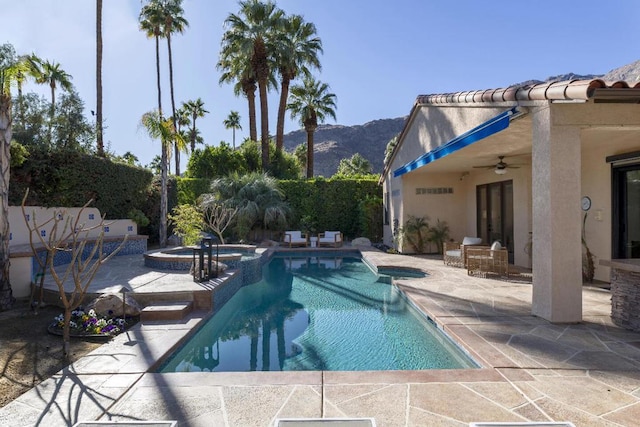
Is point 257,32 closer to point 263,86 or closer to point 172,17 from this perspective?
point 263,86

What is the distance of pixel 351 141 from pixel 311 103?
65.4 metres

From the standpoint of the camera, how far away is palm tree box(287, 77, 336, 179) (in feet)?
90.9

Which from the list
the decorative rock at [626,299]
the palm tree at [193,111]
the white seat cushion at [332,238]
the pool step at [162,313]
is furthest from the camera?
the palm tree at [193,111]

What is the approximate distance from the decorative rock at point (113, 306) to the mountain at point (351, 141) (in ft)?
246

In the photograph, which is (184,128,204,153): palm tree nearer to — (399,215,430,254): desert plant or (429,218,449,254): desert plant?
(399,215,430,254): desert plant

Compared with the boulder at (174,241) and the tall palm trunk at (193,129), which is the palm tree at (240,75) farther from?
the tall palm trunk at (193,129)

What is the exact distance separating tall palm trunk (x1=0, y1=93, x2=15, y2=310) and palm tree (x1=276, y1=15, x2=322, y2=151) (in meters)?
18.3

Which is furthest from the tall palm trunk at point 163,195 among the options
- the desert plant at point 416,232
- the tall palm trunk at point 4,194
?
the desert plant at point 416,232

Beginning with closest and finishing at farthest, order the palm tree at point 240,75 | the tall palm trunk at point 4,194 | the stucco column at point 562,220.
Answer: the stucco column at point 562,220, the tall palm trunk at point 4,194, the palm tree at point 240,75

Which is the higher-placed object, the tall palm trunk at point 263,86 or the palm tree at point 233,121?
the palm tree at point 233,121

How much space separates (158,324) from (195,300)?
114 cm

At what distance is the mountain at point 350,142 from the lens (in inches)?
3339

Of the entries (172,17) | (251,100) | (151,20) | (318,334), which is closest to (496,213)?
(318,334)

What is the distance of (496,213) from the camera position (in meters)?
13.0
